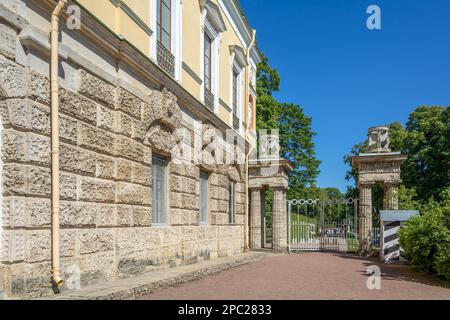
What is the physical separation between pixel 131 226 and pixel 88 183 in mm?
1597

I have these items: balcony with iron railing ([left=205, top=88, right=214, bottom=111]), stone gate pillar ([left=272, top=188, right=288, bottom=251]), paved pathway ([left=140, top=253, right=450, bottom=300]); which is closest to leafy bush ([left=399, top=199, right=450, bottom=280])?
paved pathway ([left=140, top=253, right=450, bottom=300])

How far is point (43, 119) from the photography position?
6.14 metres

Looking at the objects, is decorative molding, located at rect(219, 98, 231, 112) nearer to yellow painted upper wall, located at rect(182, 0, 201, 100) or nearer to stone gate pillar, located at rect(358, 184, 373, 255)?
yellow painted upper wall, located at rect(182, 0, 201, 100)

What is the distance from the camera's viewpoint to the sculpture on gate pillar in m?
16.5

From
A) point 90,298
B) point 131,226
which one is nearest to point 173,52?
point 131,226

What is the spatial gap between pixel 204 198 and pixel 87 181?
644 cm

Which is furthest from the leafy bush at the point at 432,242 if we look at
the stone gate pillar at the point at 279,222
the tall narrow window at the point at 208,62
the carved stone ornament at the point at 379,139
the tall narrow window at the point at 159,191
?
the stone gate pillar at the point at 279,222

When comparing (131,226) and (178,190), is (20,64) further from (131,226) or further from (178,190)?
(178,190)

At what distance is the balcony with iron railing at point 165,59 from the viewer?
33.3 ft

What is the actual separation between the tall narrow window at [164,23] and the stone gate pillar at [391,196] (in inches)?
395

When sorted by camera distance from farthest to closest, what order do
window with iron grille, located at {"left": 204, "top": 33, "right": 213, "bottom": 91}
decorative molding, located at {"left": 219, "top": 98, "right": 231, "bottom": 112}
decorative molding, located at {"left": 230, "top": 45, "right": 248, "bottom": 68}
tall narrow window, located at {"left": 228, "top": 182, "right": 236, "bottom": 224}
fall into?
1. decorative molding, located at {"left": 230, "top": 45, "right": 248, "bottom": 68}
2. tall narrow window, located at {"left": 228, "top": 182, "right": 236, "bottom": 224}
3. decorative molding, located at {"left": 219, "top": 98, "right": 231, "bottom": 112}
4. window with iron grille, located at {"left": 204, "top": 33, "right": 213, "bottom": 91}

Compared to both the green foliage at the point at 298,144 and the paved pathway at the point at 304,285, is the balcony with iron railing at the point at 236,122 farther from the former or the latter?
the green foliage at the point at 298,144

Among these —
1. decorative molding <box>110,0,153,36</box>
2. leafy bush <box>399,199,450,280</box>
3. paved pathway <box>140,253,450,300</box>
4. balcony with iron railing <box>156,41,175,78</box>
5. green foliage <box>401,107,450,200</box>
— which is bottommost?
paved pathway <box>140,253,450,300</box>

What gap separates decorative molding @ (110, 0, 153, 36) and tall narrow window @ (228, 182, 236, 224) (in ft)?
24.7
